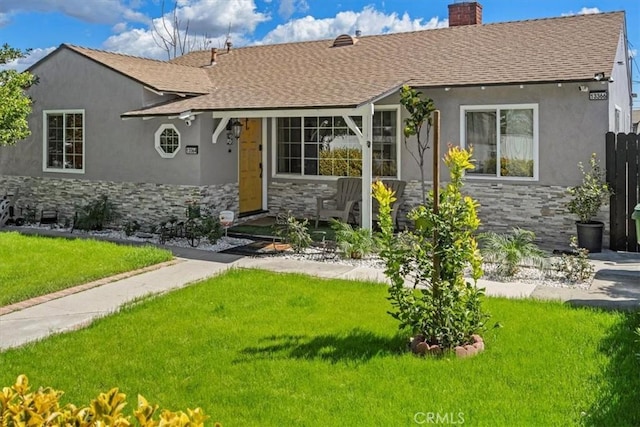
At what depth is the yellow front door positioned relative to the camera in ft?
48.0

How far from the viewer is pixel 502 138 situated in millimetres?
12180

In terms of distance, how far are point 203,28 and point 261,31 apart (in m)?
3.66

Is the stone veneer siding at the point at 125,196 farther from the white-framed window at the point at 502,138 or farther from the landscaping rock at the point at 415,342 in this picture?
the landscaping rock at the point at 415,342

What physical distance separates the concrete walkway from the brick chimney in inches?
340

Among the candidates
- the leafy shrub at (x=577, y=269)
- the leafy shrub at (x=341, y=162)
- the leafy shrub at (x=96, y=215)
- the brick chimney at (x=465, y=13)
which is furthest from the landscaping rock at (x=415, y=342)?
the brick chimney at (x=465, y=13)

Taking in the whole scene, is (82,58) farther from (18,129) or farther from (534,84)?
(534,84)

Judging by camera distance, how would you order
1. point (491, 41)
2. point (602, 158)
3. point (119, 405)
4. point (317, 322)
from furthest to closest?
1. point (491, 41)
2. point (602, 158)
3. point (317, 322)
4. point (119, 405)

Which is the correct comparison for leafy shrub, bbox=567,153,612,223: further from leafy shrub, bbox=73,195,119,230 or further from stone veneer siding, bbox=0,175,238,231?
leafy shrub, bbox=73,195,119,230

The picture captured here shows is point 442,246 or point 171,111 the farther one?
point 171,111

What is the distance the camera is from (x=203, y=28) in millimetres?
36000

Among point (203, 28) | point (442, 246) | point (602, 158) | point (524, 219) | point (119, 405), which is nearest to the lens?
point (119, 405)

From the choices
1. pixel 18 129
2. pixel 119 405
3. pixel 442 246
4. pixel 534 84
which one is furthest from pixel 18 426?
pixel 18 129

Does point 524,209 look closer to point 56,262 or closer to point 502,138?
point 502,138

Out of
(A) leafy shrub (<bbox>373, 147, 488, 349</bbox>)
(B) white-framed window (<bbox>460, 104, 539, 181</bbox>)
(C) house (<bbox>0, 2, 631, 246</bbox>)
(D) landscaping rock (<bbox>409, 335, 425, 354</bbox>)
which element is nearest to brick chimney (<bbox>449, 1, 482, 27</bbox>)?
(C) house (<bbox>0, 2, 631, 246</bbox>)
